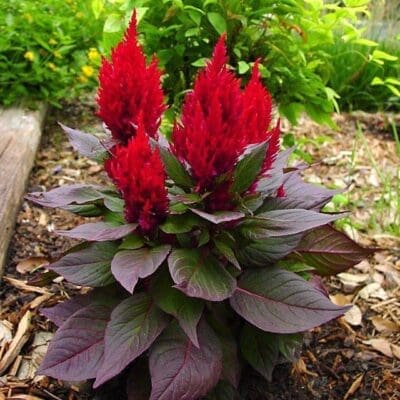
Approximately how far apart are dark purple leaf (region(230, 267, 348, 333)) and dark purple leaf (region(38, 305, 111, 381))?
387 mm

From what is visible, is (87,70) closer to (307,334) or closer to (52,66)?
(52,66)

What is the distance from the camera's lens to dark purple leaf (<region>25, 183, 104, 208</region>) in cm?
171

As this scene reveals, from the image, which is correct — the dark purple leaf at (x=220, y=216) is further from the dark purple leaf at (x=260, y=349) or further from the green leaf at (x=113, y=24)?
the green leaf at (x=113, y=24)

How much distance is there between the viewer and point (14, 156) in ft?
10.6

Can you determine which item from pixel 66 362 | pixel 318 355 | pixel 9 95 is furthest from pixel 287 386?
pixel 9 95

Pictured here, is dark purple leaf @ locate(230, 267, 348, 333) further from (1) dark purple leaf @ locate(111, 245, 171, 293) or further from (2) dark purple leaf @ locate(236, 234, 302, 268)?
(1) dark purple leaf @ locate(111, 245, 171, 293)

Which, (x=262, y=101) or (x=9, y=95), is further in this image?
(x=9, y=95)

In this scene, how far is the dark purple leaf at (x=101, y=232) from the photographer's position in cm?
152

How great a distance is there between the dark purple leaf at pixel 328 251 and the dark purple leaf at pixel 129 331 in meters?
0.54

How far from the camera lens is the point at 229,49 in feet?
9.68

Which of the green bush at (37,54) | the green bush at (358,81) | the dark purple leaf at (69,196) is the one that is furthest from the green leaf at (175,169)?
the green bush at (358,81)

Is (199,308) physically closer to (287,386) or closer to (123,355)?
(123,355)

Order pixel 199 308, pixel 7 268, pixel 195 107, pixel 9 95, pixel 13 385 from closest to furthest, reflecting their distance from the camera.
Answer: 1. pixel 195 107
2. pixel 199 308
3. pixel 13 385
4. pixel 7 268
5. pixel 9 95

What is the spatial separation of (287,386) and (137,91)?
44.7 inches
